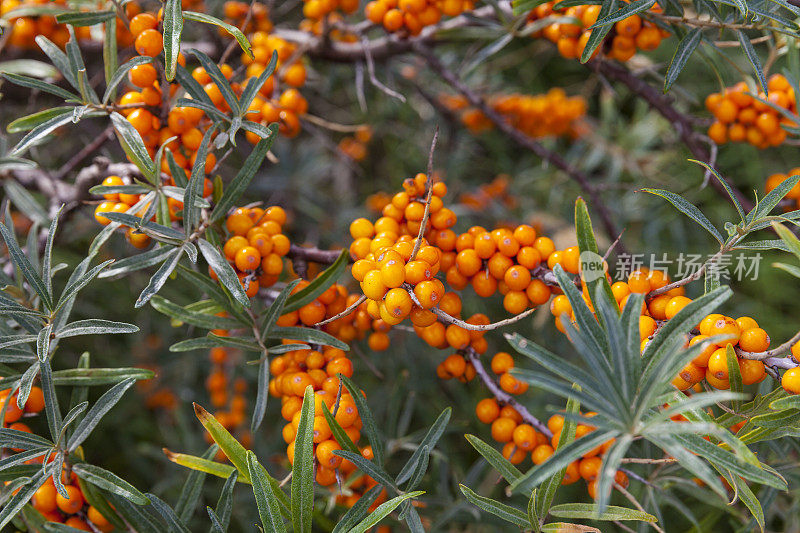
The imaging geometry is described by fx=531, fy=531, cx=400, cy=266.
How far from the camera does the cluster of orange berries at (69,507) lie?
914 mm

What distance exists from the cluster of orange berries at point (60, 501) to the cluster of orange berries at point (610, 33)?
124cm

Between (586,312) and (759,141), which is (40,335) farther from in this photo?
(759,141)

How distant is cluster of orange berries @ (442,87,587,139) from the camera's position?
2.01m

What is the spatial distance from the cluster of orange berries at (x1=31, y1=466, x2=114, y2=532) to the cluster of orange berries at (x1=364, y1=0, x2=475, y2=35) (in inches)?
45.8

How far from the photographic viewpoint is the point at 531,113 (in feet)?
6.57

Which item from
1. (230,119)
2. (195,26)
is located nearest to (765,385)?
(230,119)

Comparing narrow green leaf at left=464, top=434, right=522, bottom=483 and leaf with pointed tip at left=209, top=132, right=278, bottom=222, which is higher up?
leaf with pointed tip at left=209, top=132, right=278, bottom=222

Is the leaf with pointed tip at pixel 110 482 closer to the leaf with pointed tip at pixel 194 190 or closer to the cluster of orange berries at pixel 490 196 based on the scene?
the leaf with pointed tip at pixel 194 190

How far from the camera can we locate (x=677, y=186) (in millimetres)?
2188

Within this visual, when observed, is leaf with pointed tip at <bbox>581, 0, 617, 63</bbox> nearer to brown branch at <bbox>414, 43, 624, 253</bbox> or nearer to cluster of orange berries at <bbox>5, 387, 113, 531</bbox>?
brown branch at <bbox>414, 43, 624, 253</bbox>

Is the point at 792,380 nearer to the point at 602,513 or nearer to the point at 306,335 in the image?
the point at 602,513

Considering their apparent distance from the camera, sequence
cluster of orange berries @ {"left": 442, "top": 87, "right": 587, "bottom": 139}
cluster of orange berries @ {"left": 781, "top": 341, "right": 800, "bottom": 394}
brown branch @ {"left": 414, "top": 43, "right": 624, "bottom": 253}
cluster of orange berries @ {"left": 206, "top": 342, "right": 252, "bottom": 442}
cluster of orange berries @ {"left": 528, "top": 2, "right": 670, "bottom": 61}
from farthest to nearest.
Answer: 1. cluster of orange berries @ {"left": 442, "top": 87, "right": 587, "bottom": 139}
2. cluster of orange berries @ {"left": 206, "top": 342, "right": 252, "bottom": 442}
3. brown branch @ {"left": 414, "top": 43, "right": 624, "bottom": 253}
4. cluster of orange berries @ {"left": 528, "top": 2, "right": 670, "bottom": 61}
5. cluster of orange berries @ {"left": 781, "top": 341, "right": 800, "bottom": 394}

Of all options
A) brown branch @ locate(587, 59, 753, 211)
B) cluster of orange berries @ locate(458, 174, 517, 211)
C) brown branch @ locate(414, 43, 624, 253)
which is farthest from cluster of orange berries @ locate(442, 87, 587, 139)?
brown branch @ locate(587, 59, 753, 211)

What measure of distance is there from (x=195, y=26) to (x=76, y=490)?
1354 millimetres
